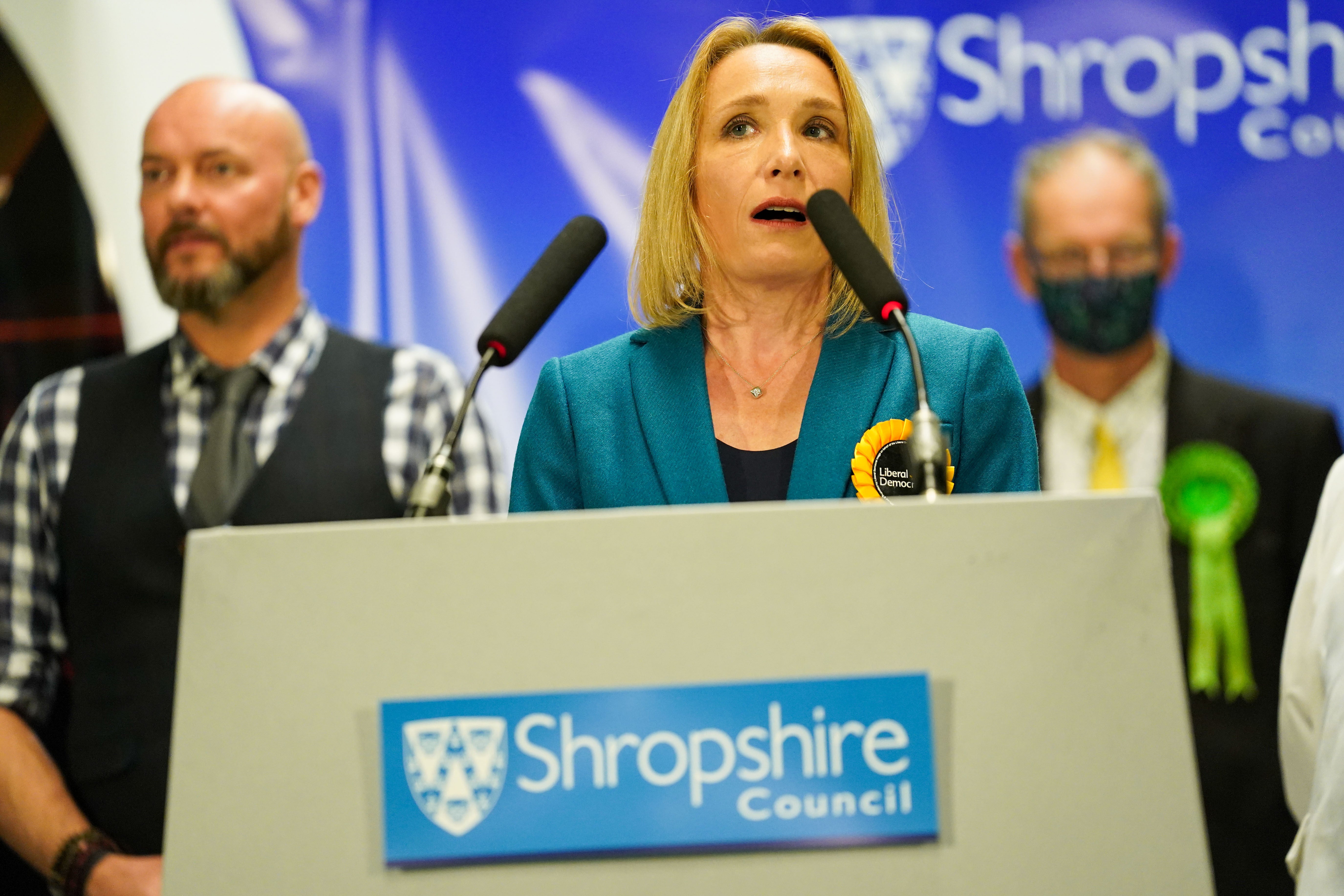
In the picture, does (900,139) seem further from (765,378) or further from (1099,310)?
(765,378)

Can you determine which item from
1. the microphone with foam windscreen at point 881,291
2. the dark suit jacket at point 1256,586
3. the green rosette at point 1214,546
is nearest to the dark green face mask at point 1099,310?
the dark suit jacket at point 1256,586

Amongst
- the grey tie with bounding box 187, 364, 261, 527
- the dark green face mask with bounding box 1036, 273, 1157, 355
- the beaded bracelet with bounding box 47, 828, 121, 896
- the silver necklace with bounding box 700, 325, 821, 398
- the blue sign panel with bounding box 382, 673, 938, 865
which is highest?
the dark green face mask with bounding box 1036, 273, 1157, 355

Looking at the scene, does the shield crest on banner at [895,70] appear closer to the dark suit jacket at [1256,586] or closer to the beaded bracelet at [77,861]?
the dark suit jacket at [1256,586]

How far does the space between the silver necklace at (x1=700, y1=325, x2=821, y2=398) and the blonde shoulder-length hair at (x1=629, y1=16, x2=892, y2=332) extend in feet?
0.17

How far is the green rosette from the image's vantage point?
8.03 feet

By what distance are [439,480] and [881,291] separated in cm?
42

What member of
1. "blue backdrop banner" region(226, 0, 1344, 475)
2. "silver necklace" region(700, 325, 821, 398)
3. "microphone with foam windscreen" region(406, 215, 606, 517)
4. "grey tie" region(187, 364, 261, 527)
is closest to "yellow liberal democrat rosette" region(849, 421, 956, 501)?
"silver necklace" region(700, 325, 821, 398)

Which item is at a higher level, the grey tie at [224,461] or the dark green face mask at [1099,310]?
the dark green face mask at [1099,310]

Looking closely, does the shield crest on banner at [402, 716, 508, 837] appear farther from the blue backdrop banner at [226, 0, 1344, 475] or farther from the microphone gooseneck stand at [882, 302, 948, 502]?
the blue backdrop banner at [226, 0, 1344, 475]

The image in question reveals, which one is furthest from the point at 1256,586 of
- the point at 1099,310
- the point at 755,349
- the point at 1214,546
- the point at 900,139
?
the point at 755,349

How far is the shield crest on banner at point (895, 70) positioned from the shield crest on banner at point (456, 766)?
6.75ft

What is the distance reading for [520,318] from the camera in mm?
1104

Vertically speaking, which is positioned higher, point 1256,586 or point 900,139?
point 900,139

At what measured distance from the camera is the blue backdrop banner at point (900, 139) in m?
2.57
